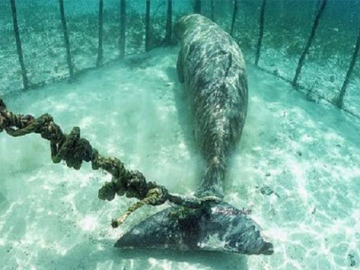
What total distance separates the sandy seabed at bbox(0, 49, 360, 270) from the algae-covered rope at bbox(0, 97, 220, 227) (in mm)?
2305

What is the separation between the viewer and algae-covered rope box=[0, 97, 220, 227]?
14.3 ft

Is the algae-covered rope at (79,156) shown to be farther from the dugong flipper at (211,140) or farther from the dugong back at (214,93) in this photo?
the dugong back at (214,93)

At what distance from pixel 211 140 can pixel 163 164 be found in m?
1.73

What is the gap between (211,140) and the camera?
338 inches

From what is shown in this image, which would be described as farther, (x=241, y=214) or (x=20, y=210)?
(x=20, y=210)

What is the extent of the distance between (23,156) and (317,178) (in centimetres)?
775

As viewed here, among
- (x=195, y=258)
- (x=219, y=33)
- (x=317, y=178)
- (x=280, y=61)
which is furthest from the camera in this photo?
(x=280, y=61)

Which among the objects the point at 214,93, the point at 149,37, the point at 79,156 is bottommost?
the point at 149,37

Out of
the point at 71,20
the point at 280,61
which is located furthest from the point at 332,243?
the point at 71,20

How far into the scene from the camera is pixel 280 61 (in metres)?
17.4

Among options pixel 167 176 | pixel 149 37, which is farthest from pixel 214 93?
pixel 149 37

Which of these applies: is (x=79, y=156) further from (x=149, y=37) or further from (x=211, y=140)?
(x=149, y=37)

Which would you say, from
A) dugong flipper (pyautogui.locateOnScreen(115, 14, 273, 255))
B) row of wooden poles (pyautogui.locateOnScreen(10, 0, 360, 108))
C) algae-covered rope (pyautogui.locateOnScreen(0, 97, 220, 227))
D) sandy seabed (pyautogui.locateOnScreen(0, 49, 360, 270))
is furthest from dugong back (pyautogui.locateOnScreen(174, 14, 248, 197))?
row of wooden poles (pyautogui.locateOnScreen(10, 0, 360, 108))

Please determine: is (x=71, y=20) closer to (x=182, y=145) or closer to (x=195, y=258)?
(x=182, y=145)
